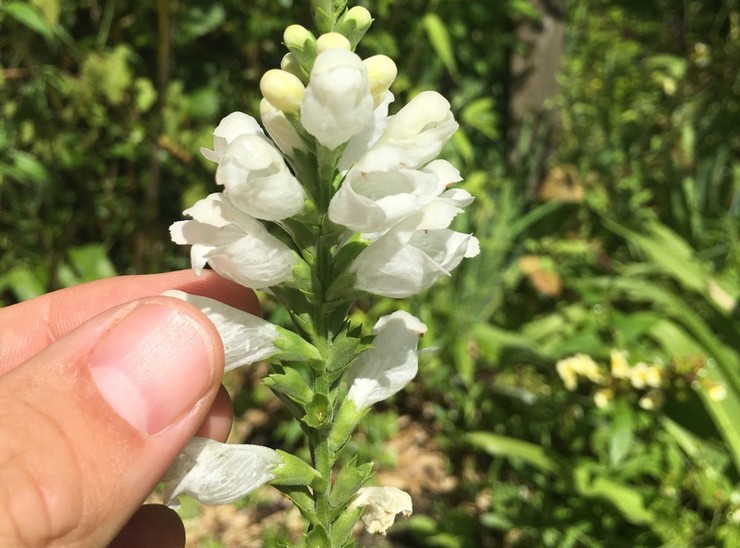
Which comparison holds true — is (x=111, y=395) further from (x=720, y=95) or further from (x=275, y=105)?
(x=720, y=95)

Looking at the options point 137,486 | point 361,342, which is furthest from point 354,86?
point 137,486

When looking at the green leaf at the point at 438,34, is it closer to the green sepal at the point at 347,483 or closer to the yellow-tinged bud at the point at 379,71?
the yellow-tinged bud at the point at 379,71

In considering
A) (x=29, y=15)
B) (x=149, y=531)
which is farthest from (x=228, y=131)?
(x=29, y=15)

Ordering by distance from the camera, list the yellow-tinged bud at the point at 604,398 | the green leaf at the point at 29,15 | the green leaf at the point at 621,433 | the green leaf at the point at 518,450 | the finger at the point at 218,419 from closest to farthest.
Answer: the finger at the point at 218,419
the green leaf at the point at 29,15
the green leaf at the point at 621,433
the yellow-tinged bud at the point at 604,398
the green leaf at the point at 518,450

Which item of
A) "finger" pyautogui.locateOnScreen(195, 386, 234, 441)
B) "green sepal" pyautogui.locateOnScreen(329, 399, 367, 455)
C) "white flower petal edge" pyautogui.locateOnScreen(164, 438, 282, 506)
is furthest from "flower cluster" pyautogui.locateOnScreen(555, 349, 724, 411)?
"white flower petal edge" pyautogui.locateOnScreen(164, 438, 282, 506)

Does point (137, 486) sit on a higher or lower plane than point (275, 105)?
lower

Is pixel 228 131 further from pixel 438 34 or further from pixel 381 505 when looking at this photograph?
pixel 438 34

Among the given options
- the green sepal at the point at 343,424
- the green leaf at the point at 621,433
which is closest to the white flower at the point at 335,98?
the green sepal at the point at 343,424
